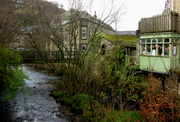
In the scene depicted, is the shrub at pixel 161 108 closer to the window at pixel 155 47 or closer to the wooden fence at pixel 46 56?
the window at pixel 155 47

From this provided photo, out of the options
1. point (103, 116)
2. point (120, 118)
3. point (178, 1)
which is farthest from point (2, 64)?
point (178, 1)

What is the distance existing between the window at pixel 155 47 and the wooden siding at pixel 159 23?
78cm

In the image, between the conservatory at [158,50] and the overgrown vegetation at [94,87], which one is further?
the conservatory at [158,50]

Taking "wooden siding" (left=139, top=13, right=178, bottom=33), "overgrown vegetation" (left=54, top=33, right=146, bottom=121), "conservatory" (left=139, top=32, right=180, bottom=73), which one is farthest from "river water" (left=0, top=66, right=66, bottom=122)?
"wooden siding" (left=139, top=13, right=178, bottom=33)

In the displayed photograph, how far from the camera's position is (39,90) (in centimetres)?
1719

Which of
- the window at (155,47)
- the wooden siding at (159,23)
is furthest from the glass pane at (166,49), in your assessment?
the wooden siding at (159,23)

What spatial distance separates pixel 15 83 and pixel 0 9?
403 centimetres

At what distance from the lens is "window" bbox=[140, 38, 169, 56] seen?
46.9 feet

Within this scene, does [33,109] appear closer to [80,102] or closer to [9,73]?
[9,73]

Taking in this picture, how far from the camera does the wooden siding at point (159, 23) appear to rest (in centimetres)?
1400

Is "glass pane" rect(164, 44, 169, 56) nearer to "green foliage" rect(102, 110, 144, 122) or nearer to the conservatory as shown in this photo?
the conservatory

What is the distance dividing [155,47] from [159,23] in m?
1.81

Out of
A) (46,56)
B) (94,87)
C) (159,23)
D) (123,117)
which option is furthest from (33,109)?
(159,23)

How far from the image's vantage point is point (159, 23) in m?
14.9
